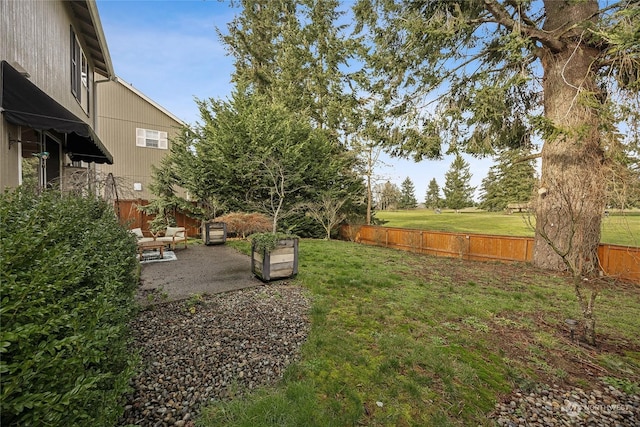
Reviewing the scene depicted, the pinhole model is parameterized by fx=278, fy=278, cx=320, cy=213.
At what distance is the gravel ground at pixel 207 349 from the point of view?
228 centimetres

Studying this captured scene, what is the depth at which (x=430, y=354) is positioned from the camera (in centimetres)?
319

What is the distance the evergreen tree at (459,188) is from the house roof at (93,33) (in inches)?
1812

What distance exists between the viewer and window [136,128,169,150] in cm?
1502

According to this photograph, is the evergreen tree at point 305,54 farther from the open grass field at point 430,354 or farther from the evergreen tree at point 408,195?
the evergreen tree at point 408,195

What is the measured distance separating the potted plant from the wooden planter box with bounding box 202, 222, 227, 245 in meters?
5.09

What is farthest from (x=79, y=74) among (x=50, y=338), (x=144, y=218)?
(x=50, y=338)

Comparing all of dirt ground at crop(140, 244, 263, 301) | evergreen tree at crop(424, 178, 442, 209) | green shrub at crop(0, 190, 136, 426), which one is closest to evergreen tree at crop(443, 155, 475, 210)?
evergreen tree at crop(424, 178, 442, 209)

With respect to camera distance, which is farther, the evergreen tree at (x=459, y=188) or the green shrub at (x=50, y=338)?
the evergreen tree at (x=459, y=188)

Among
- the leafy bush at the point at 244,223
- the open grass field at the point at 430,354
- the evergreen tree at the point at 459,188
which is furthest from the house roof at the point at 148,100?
the evergreen tree at the point at 459,188

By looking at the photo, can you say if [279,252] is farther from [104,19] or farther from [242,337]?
[104,19]

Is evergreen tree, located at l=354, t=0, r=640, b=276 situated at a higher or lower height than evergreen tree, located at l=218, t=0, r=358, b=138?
lower

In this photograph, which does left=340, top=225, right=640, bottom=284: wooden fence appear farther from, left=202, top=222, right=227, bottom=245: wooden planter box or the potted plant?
left=202, top=222, right=227, bottom=245: wooden planter box

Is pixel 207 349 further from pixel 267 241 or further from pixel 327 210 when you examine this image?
pixel 327 210

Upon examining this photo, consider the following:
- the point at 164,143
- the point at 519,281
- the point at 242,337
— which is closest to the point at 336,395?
the point at 242,337
